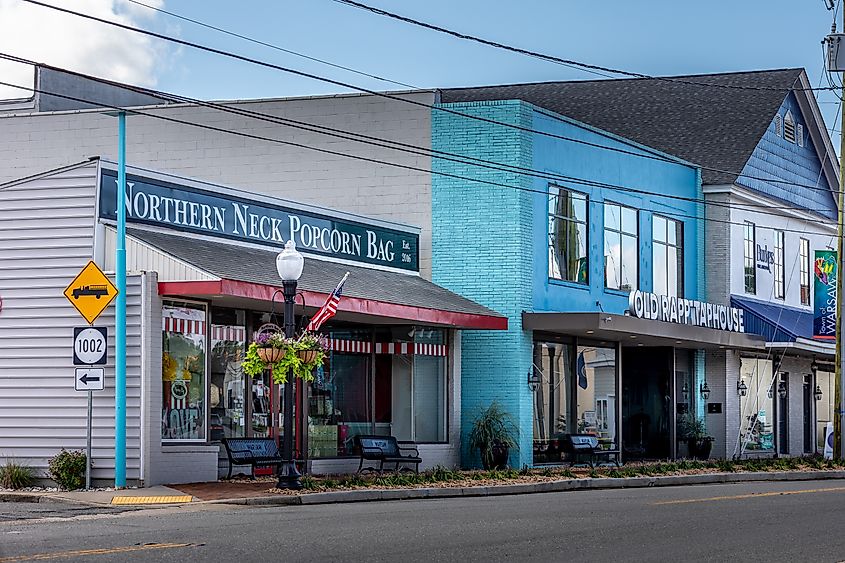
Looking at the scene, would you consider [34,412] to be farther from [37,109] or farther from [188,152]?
[37,109]

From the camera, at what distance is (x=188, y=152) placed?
3216 centimetres

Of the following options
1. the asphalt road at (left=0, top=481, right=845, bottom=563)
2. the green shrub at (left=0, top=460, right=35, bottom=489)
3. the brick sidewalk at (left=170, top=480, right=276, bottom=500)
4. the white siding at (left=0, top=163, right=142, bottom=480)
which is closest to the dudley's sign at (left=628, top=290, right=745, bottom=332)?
the asphalt road at (left=0, top=481, right=845, bottom=563)

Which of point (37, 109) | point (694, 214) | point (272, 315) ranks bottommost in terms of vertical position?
point (272, 315)

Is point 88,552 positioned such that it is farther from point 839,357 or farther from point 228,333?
point 839,357

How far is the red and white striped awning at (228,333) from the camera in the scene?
2327 centimetres

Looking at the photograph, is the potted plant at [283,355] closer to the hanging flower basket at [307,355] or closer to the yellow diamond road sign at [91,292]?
the hanging flower basket at [307,355]

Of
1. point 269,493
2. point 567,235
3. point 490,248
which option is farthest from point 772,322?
point 269,493

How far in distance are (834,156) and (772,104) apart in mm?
5712

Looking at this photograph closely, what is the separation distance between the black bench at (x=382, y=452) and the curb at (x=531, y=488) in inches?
109

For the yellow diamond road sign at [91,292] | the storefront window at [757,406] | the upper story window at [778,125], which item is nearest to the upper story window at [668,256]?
the storefront window at [757,406]

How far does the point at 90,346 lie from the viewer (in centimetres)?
2005

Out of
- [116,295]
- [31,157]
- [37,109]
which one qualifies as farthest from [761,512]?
[37,109]

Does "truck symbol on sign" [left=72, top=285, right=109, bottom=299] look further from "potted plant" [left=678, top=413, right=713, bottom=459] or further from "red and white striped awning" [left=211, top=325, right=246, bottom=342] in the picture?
"potted plant" [left=678, top=413, right=713, bottom=459]

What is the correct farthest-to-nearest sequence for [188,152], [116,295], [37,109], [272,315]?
[37,109]
[188,152]
[272,315]
[116,295]
